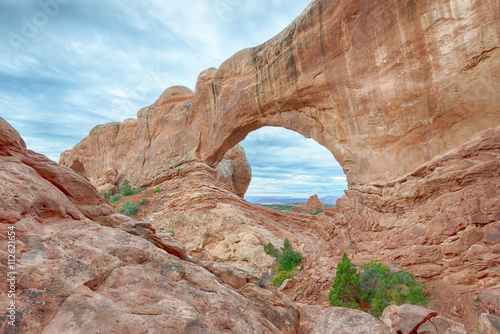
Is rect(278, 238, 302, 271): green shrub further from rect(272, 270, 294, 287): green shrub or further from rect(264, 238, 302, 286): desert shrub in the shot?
rect(272, 270, 294, 287): green shrub

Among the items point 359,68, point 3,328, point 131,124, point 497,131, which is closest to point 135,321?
point 3,328

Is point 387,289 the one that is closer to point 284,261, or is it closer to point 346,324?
point 346,324

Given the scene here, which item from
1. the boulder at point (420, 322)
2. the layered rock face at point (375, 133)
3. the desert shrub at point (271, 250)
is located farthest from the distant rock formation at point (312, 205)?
the boulder at point (420, 322)

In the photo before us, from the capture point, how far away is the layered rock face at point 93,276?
3.28 m

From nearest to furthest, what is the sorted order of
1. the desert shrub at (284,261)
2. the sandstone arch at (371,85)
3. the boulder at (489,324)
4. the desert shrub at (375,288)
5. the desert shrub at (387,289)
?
the boulder at (489,324) < the desert shrub at (387,289) < the desert shrub at (375,288) < the sandstone arch at (371,85) < the desert shrub at (284,261)

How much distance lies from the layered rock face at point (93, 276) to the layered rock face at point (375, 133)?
25.1 ft

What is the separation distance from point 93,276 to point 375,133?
13460 mm

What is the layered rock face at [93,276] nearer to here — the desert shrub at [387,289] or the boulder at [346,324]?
the boulder at [346,324]

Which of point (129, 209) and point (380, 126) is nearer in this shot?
point (380, 126)

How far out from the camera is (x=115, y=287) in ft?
13.5

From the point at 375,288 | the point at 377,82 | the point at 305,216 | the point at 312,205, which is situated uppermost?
the point at 377,82

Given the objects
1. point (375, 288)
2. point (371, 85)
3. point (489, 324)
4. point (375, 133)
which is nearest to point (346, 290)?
point (375, 288)

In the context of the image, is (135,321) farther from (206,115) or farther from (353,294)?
(206,115)

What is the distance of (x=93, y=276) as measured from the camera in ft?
13.3
